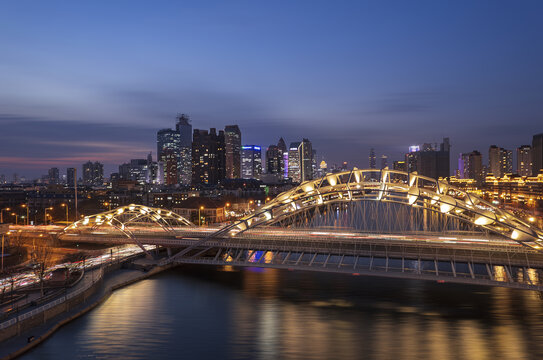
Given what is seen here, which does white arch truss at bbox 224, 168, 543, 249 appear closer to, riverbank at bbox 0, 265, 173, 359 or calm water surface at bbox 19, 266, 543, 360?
calm water surface at bbox 19, 266, 543, 360

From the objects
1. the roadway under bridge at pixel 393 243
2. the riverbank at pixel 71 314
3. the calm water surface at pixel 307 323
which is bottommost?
the calm water surface at pixel 307 323

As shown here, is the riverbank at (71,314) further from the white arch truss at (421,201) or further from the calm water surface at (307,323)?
the white arch truss at (421,201)

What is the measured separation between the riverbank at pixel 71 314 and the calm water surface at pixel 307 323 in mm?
455

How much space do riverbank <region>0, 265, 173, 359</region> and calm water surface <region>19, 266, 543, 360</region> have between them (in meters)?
0.45

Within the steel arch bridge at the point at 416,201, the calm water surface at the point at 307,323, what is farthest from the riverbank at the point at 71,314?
the steel arch bridge at the point at 416,201

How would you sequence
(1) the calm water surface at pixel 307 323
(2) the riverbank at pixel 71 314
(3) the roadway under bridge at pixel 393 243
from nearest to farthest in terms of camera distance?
(2) the riverbank at pixel 71 314 < (1) the calm water surface at pixel 307 323 < (3) the roadway under bridge at pixel 393 243

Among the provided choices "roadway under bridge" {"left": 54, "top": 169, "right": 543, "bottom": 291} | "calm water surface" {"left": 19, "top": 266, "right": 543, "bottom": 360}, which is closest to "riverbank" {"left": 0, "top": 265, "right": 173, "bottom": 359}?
"calm water surface" {"left": 19, "top": 266, "right": 543, "bottom": 360}

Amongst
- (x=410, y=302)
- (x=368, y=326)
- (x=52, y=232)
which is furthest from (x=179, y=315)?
(x=52, y=232)

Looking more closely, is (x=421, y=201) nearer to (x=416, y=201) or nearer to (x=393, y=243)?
(x=416, y=201)

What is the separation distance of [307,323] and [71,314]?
12802mm

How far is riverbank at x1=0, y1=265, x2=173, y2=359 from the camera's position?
1847 centimetres

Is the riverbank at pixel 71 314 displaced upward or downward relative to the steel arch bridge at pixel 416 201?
downward

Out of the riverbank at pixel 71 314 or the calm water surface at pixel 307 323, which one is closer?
the riverbank at pixel 71 314

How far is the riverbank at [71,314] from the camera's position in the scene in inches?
727
